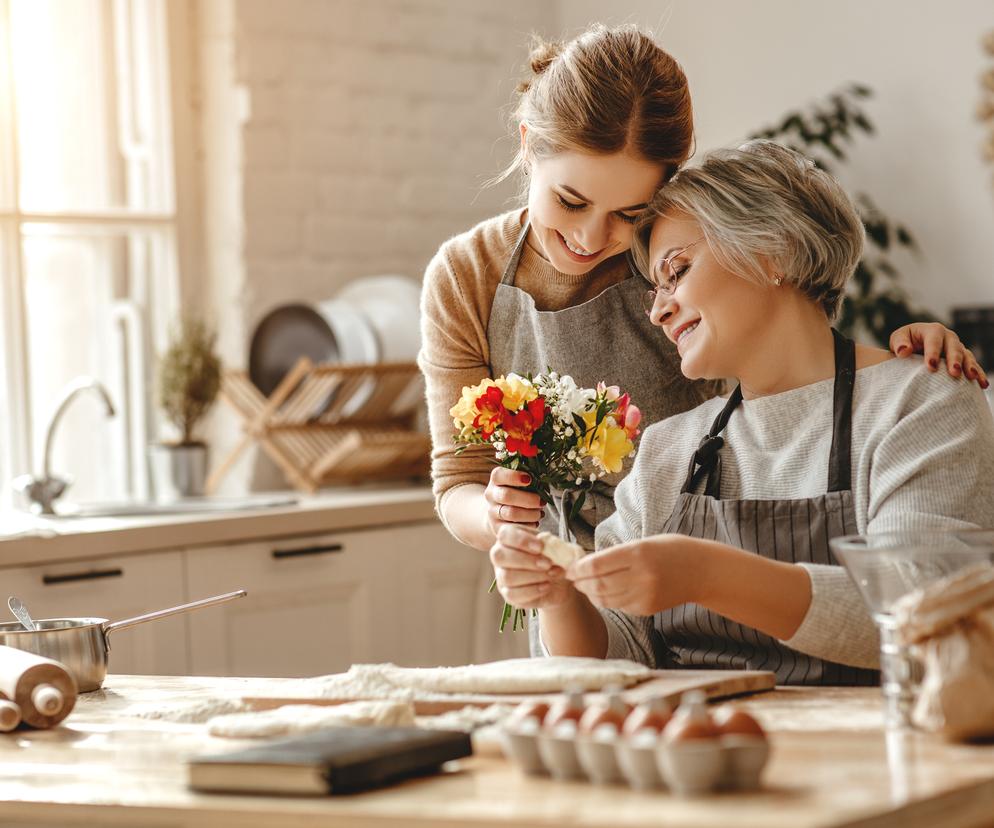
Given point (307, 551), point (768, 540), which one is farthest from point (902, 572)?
point (307, 551)

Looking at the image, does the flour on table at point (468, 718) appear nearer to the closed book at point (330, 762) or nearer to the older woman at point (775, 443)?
the closed book at point (330, 762)

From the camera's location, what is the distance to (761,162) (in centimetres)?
206

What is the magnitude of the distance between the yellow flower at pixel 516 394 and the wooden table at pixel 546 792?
546mm

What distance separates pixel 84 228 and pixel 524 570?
274cm

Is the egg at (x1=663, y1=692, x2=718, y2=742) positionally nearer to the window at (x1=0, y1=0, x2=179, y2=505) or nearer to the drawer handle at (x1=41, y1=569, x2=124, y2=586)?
the drawer handle at (x1=41, y1=569, x2=124, y2=586)

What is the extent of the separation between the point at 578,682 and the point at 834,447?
1.77ft

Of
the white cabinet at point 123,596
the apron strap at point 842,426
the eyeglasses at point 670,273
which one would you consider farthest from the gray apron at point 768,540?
the white cabinet at point 123,596

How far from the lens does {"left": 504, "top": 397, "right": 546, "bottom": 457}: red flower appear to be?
1934 millimetres

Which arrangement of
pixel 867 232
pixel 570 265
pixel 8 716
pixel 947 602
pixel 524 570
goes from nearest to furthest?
pixel 947 602
pixel 8 716
pixel 524 570
pixel 570 265
pixel 867 232

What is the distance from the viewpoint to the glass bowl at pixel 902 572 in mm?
1388

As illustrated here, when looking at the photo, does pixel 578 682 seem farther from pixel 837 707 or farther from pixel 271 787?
pixel 271 787

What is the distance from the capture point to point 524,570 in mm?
1804

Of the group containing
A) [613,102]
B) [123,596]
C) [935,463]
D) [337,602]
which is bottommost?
[337,602]

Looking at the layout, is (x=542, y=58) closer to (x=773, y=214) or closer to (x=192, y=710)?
(x=773, y=214)
